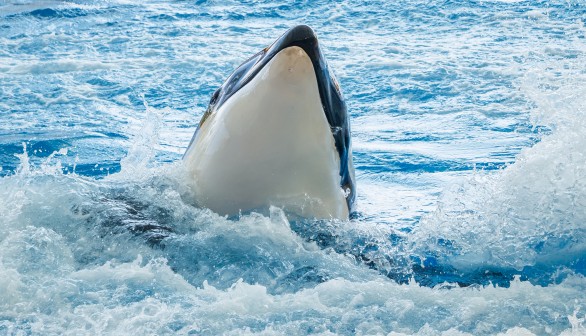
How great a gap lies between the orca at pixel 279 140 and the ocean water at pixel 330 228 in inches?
5.6

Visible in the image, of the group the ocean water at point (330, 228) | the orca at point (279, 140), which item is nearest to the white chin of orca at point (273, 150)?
the orca at point (279, 140)

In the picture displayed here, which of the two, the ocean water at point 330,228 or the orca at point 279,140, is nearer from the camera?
the ocean water at point 330,228

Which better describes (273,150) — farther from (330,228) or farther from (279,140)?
(330,228)

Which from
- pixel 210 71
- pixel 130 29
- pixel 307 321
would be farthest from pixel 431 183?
pixel 130 29

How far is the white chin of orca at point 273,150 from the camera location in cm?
484

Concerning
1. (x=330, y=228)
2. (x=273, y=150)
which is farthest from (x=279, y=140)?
(x=330, y=228)

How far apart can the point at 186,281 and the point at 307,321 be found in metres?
0.83

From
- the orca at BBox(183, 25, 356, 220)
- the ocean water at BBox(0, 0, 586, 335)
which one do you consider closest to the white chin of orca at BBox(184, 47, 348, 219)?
the orca at BBox(183, 25, 356, 220)

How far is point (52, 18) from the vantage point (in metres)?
16.7

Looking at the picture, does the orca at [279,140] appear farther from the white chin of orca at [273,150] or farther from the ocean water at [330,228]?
the ocean water at [330,228]

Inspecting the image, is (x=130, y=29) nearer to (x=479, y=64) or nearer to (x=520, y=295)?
(x=479, y=64)

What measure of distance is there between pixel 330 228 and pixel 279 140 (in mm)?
694

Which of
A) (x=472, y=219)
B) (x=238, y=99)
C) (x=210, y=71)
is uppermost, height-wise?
(x=238, y=99)

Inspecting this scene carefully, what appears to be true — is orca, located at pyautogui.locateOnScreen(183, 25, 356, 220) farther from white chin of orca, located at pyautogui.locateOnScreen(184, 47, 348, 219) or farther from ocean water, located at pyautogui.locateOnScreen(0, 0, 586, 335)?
ocean water, located at pyautogui.locateOnScreen(0, 0, 586, 335)
